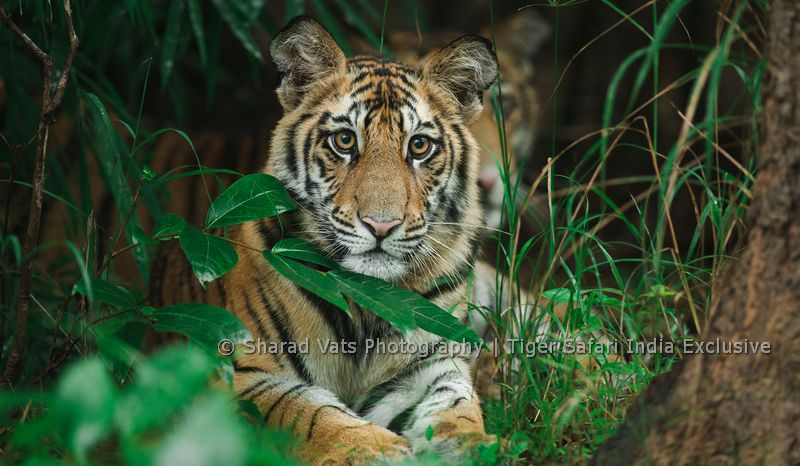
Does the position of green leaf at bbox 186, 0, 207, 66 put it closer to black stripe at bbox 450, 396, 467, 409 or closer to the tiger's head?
the tiger's head

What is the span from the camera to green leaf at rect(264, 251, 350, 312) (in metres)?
2.12

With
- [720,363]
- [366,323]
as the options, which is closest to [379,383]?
[366,323]

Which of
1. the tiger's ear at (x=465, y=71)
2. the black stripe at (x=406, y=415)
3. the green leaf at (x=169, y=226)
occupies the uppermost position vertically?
the tiger's ear at (x=465, y=71)

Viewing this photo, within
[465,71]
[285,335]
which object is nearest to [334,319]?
[285,335]

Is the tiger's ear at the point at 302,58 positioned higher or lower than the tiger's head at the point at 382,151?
higher

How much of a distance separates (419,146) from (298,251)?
57 cm

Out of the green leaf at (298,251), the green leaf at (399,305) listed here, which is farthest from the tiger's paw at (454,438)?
the green leaf at (298,251)

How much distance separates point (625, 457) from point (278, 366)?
112cm

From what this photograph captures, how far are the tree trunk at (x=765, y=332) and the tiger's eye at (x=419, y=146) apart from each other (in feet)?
3.55

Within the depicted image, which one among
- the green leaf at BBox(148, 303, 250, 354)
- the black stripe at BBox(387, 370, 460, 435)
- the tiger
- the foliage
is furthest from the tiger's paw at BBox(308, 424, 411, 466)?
the tiger

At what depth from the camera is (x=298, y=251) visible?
229 centimetres

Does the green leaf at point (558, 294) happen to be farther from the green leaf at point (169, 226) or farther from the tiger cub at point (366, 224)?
the green leaf at point (169, 226)

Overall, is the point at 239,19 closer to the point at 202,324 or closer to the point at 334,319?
the point at 334,319

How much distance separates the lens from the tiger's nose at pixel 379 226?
8.04ft
